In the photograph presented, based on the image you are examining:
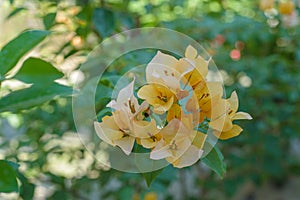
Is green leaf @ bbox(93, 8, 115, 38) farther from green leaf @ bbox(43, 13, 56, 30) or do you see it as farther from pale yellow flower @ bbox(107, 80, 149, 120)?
pale yellow flower @ bbox(107, 80, 149, 120)

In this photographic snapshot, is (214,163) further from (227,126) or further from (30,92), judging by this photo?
(30,92)

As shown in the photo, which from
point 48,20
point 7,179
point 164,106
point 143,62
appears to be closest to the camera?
point 164,106

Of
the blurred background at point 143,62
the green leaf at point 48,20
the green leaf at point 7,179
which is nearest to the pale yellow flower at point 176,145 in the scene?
the green leaf at point 7,179

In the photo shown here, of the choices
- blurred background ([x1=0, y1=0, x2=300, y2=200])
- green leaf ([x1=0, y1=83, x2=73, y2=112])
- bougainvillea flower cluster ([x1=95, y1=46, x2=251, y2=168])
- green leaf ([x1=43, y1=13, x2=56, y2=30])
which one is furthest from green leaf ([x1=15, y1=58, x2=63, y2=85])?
green leaf ([x1=43, y1=13, x2=56, y2=30])

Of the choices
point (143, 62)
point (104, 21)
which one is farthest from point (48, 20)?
point (143, 62)

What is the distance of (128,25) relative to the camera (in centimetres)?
123

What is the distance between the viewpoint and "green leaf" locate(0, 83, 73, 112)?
683mm

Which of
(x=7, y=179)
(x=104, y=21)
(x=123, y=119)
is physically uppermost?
(x=123, y=119)

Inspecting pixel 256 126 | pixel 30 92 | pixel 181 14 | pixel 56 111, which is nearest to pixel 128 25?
pixel 56 111

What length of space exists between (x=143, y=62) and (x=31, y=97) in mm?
319

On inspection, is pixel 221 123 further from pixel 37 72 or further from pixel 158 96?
pixel 37 72

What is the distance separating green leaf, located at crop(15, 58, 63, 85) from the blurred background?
0.31 m

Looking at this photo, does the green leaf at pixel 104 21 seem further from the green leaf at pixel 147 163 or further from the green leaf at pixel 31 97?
the green leaf at pixel 147 163

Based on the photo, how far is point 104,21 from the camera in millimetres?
1158
